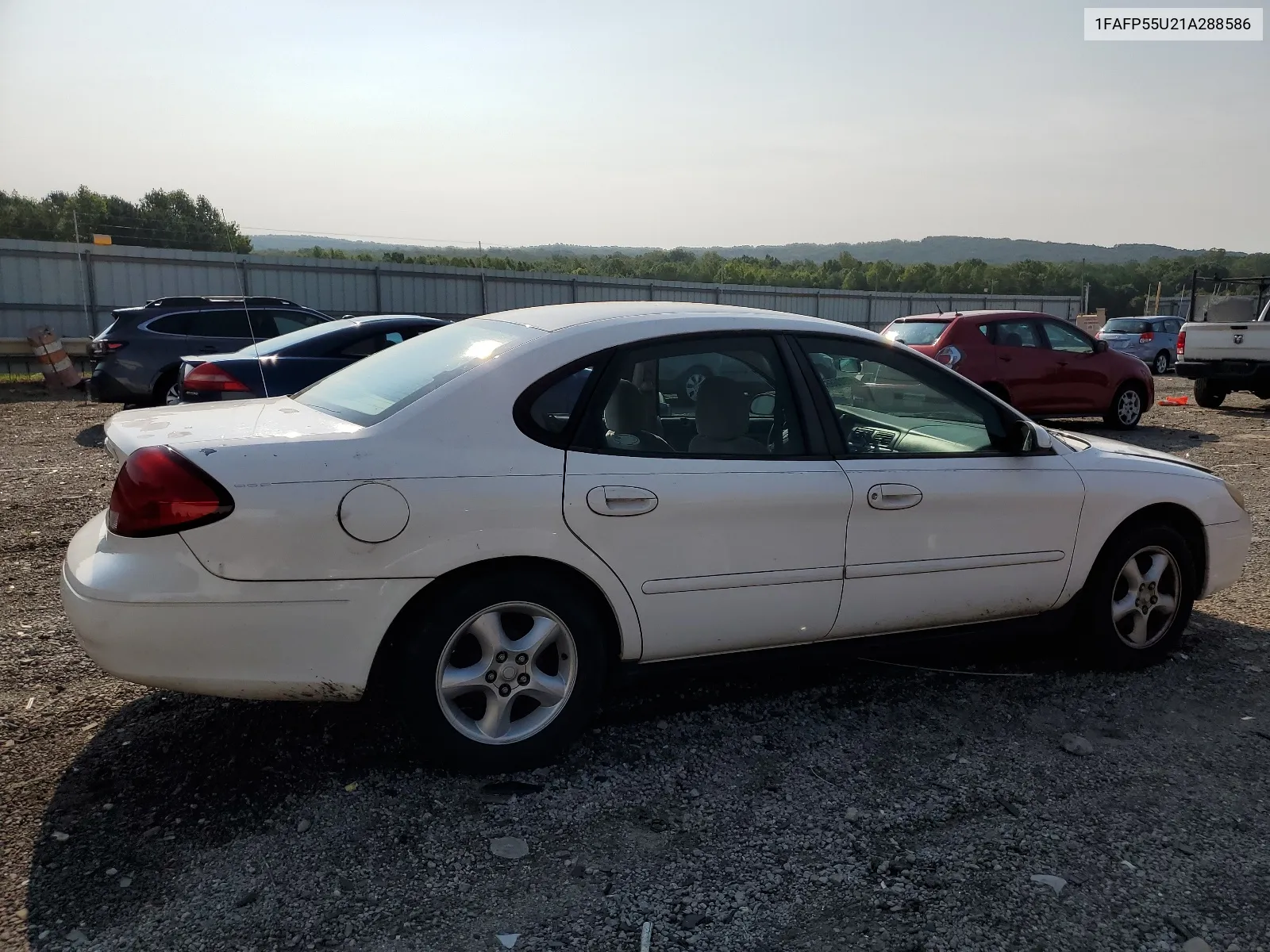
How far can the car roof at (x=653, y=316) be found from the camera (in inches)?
144

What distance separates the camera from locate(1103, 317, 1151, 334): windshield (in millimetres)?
25844

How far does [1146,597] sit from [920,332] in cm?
806

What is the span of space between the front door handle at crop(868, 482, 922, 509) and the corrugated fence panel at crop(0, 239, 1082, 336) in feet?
38.7

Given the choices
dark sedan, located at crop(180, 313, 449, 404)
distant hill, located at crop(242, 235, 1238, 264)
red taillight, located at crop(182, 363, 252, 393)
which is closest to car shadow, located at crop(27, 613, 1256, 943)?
dark sedan, located at crop(180, 313, 449, 404)

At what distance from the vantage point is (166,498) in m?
2.93

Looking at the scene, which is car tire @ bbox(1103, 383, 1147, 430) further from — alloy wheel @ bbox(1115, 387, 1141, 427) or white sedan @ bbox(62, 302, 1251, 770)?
white sedan @ bbox(62, 302, 1251, 770)


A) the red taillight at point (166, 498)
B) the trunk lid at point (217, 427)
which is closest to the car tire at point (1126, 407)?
the trunk lid at point (217, 427)

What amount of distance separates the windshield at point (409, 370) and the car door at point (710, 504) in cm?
48

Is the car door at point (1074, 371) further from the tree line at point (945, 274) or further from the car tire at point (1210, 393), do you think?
the tree line at point (945, 274)

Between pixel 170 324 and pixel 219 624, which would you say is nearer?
pixel 219 624

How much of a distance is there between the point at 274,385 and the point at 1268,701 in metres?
7.42

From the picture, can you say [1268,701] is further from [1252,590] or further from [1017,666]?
[1252,590]

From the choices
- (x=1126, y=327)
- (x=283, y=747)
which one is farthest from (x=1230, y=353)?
(x=283, y=747)

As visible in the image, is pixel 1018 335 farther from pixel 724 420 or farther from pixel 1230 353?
pixel 724 420
